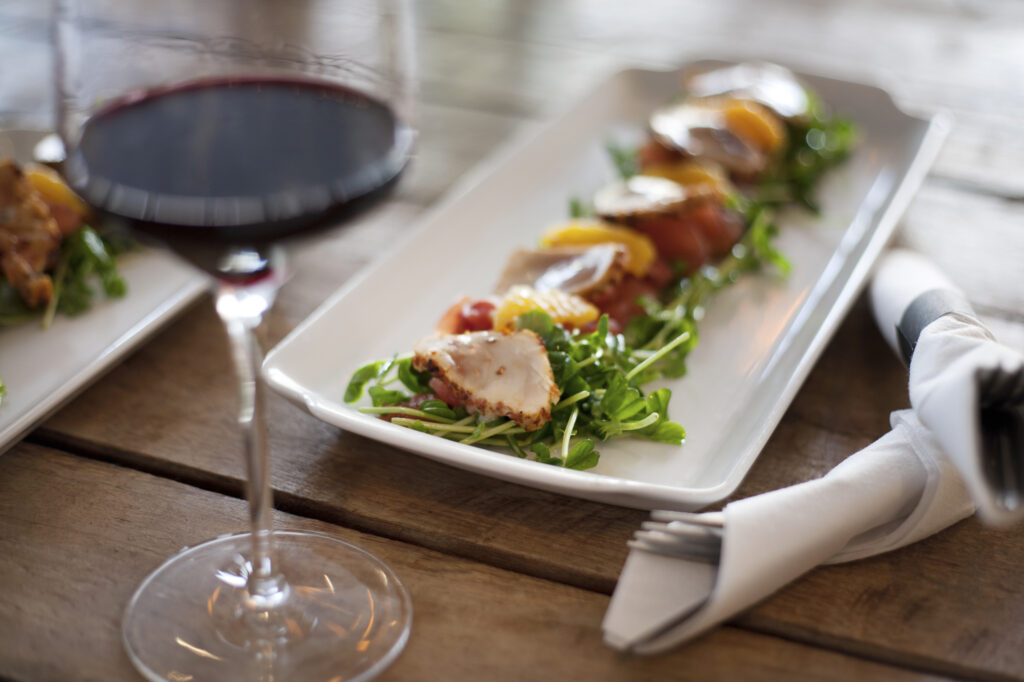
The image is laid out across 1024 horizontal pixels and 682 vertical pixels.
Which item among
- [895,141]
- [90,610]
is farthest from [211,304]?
[895,141]

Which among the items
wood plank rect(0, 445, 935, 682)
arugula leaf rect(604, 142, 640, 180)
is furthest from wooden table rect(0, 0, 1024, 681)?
arugula leaf rect(604, 142, 640, 180)

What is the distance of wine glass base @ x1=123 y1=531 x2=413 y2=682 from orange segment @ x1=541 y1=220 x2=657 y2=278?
3.15 ft

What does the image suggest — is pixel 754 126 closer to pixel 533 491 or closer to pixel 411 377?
pixel 411 377

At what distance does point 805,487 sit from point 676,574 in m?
0.21

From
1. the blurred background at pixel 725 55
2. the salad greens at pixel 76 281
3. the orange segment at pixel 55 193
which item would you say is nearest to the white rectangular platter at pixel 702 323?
the blurred background at pixel 725 55

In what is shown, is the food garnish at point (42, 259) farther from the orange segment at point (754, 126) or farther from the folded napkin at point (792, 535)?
the orange segment at point (754, 126)

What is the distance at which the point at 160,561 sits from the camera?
1.29 meters

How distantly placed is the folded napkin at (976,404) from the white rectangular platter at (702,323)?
0.75ft

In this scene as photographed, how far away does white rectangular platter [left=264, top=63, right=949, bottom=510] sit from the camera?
56.3 inches

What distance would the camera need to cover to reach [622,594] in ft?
3.87

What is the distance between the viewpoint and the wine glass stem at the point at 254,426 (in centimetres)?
112

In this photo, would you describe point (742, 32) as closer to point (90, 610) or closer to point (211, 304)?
point (211, 304)

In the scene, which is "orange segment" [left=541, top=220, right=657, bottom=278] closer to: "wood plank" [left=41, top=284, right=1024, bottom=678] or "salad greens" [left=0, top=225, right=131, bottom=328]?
"wood plank" [left=41, top=284, right=1024, bottom=678]

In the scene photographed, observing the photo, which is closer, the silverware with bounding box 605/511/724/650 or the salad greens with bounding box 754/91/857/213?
the silverware with bounding box 605/511/724/650
